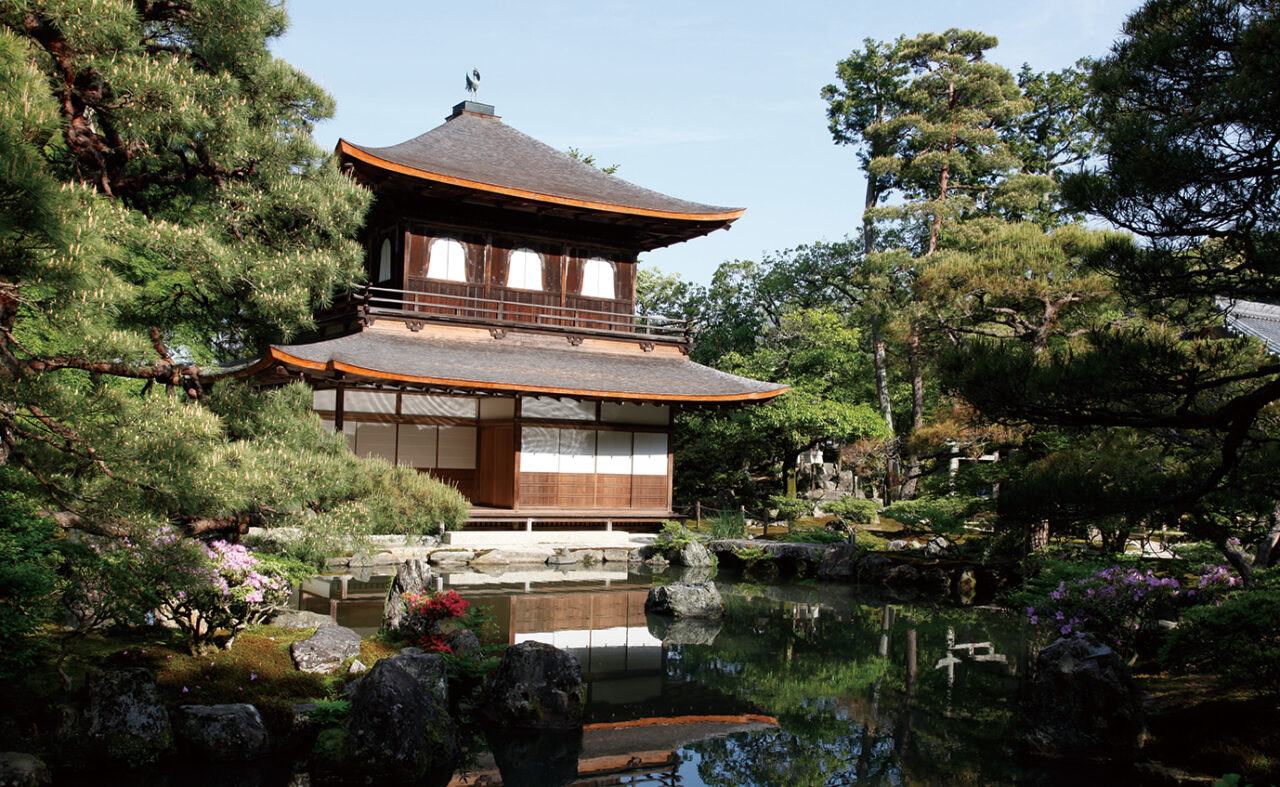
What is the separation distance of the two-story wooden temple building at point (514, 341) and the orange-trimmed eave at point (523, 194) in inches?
1.2

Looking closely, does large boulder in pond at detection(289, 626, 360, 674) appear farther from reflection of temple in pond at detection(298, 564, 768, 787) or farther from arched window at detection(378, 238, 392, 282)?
arched window at detection(378, 238, 392, 282)

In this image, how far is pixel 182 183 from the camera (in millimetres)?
7145

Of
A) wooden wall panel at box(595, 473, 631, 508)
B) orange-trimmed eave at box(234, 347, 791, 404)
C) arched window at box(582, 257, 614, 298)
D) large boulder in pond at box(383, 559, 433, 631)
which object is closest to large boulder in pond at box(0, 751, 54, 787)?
large boulder in pond at box(383, 559, 433, 631)

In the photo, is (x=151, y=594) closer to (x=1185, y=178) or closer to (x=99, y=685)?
(x=99, y=685)

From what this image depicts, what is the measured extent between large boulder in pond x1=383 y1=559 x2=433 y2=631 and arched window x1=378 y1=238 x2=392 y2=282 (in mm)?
10716

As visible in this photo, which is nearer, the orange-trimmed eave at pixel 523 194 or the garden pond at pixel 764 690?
the garden pond at pixel 764 690

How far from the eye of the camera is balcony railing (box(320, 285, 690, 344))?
18.1 meters

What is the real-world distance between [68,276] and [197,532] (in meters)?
3.40

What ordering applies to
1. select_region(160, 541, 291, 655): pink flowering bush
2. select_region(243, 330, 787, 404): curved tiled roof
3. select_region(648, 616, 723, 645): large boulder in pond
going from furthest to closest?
select_region(243, 330, 787, 404): curved tiled roof → select_region(648, 616, 723, 645): large boulder in pond → select_region(160, 541, 291, 655): pink flowering bush

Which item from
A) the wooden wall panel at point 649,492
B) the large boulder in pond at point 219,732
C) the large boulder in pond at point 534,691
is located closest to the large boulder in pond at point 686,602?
the large boulder in pond at point 534,691

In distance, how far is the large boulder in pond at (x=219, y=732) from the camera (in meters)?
6.04

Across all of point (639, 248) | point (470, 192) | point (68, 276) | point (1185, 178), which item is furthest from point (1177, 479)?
point (639, 248)

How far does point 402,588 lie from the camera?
9547 mm

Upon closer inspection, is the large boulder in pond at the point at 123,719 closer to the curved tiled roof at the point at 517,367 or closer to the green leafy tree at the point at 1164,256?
the green leafy tree at the point at 1164,256
